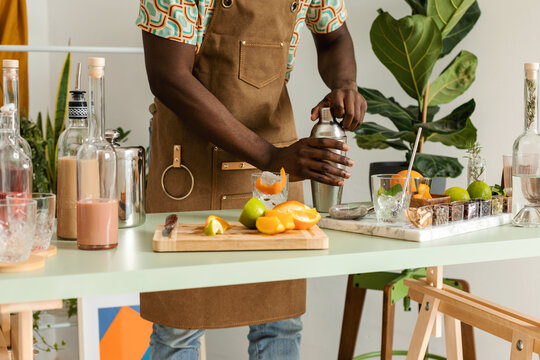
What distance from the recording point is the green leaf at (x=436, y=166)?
97.5 inches

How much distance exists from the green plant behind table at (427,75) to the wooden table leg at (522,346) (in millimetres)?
1184

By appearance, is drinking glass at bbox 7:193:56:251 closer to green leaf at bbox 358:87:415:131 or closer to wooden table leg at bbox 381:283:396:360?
wooden table leg at bbox 381:283:396:360

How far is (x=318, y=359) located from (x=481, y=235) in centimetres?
209

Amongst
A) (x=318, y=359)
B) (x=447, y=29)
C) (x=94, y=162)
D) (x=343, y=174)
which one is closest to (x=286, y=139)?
(x=343, y=174)

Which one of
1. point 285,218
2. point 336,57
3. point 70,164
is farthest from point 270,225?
point 336,57

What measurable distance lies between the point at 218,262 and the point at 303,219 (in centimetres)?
23

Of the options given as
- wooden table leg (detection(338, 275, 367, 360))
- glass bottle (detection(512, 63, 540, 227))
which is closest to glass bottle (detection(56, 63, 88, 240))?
glass bottle (detection(512, 63, 540, 227))

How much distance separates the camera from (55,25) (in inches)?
138

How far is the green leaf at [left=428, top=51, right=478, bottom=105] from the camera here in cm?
264

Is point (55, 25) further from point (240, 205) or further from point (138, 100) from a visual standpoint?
point (240, 205)

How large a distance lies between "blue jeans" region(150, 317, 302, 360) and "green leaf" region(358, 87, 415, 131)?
3.84 feet

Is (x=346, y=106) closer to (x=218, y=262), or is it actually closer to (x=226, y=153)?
(x=226, y=153)

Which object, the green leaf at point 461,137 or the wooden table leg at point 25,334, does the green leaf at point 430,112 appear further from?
the wooden table leg at point 25,334

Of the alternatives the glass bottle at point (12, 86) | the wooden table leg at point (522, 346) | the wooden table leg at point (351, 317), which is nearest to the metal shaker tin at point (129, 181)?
the glass bottle at point (12, 86)
